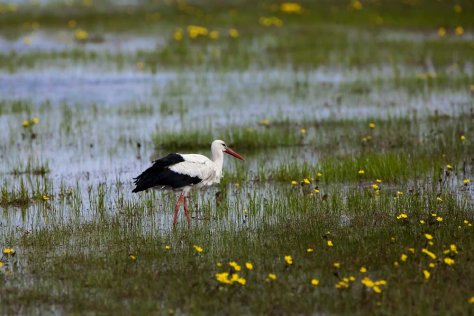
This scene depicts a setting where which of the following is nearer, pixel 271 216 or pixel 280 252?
pixel 280 252

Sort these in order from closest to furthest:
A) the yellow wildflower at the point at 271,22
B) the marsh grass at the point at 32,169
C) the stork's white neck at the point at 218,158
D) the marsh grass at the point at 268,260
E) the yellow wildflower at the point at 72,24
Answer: the marsh grass at the point at 268,260
the stork's white neck at the point at 218,158
the marsh grass at the point at 32,169
the yellow wildflower at the point at 271,22
the yellow wildflower at the point at 72,24

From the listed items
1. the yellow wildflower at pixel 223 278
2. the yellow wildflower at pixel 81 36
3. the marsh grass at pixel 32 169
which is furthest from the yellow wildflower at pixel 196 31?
the yellow wildflower at pixel 223 278

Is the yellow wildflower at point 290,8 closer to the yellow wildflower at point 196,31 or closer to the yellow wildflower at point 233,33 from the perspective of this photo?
the yellow wildflower at point 233,33

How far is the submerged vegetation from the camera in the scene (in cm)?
877

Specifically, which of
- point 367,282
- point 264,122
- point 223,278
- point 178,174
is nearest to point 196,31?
point 264,122

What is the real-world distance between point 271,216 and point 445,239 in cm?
235

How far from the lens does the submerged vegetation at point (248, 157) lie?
8.77m

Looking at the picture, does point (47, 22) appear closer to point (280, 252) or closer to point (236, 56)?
point (236, 56)

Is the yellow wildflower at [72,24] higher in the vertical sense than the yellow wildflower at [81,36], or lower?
higher

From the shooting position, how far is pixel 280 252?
9.74 meters

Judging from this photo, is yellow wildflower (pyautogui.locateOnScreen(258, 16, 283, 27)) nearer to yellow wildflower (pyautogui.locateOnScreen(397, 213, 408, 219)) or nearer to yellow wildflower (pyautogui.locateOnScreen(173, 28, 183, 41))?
yellow wildflower (pyautogui.locateOnScreen(173, 28, 183, 41))

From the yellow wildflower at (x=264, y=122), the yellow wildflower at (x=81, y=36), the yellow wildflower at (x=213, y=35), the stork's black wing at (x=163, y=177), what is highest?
the yellow wildflower at (x=81, y=36)

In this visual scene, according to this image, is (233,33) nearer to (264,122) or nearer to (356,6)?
(356,6)

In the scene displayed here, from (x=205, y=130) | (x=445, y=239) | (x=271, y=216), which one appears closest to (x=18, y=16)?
(x=205, y=130)
